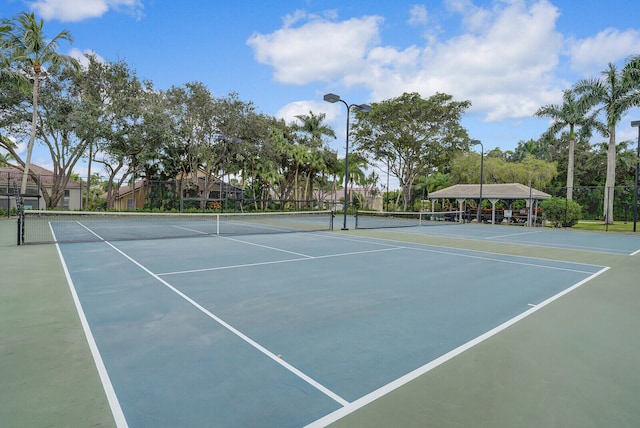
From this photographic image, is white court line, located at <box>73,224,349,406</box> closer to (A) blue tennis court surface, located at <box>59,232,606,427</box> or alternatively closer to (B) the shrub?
(A) blue tennis court surface, located at <box>59,232,606,427</box>

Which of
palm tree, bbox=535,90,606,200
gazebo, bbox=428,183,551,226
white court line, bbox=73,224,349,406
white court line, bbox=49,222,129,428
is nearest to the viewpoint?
white court line, bbox=49,222,129,428

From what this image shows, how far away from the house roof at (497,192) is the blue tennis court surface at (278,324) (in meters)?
21.0

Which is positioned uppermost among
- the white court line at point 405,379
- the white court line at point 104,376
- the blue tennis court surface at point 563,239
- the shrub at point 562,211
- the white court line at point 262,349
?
the shrub at point 562,211

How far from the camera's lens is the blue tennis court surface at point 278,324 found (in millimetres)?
2715

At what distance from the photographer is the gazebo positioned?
1092 inches

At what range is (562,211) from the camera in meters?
25.8

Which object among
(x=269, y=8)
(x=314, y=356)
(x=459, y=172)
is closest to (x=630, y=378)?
(x=314, y=356)

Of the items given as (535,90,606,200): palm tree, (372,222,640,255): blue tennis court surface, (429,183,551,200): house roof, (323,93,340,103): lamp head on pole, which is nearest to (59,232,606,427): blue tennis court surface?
(372,222,640,255): blue tennis court surface

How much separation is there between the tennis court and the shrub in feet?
62.9

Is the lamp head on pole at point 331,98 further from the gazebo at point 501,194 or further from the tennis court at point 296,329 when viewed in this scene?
the gazebo at point 501,194

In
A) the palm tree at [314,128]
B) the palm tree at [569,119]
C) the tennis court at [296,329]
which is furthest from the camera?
the palm tree at [314,128]

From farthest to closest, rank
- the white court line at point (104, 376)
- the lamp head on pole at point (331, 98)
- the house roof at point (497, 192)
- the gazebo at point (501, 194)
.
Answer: the house roof at point (497, 192) → the gazebo at point (501, 194) → the lamp head on pole at point (331, 98) → the white court line at point (104, 376)

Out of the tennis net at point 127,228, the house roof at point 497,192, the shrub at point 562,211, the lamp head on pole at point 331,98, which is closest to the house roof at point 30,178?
the tennis net at point 127,228

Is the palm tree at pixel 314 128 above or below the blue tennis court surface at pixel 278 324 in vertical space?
above
